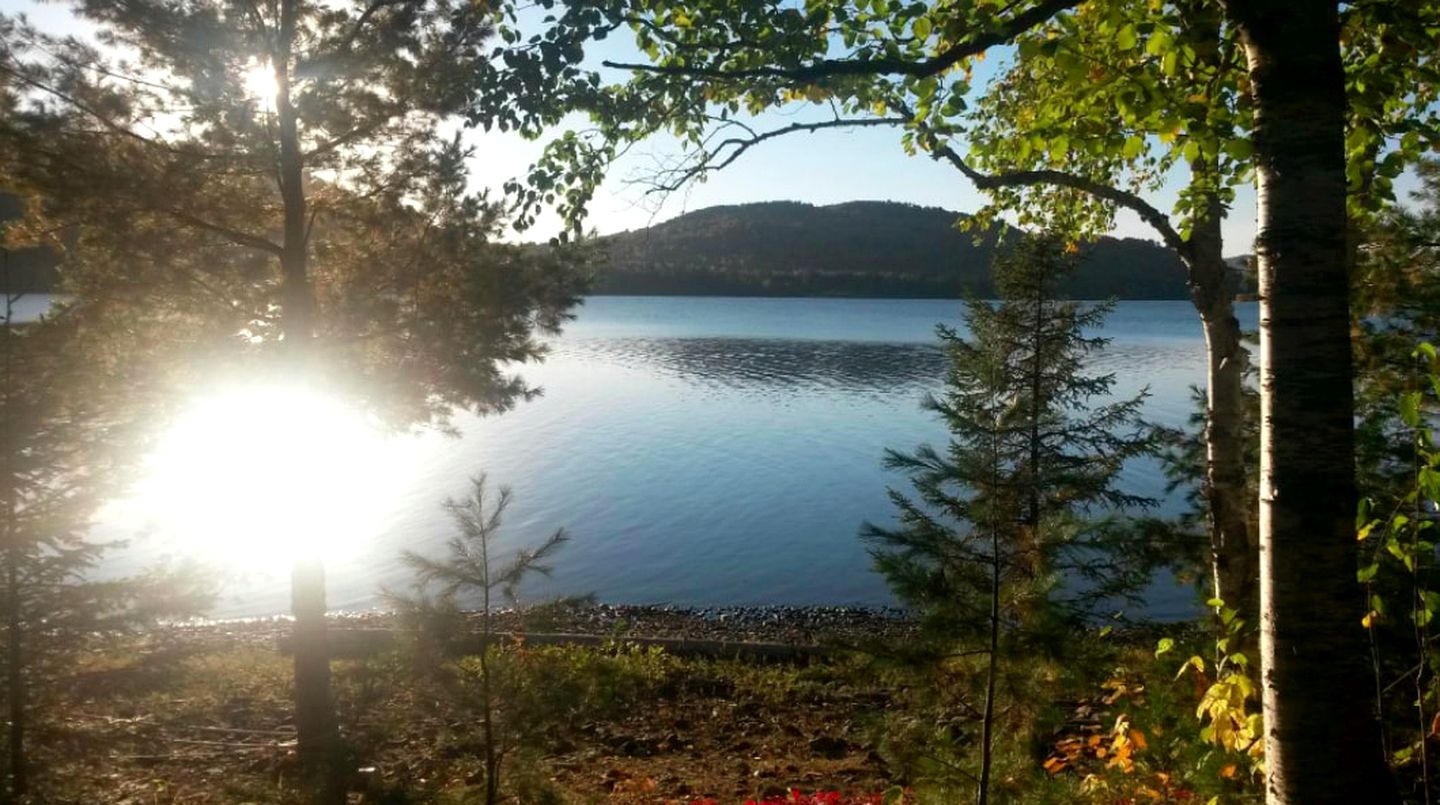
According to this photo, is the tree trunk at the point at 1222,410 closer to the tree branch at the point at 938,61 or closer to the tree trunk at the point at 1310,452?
the tree branch at the point at 938,61

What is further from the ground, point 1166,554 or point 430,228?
point 430,228

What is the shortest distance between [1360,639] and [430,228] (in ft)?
31.1

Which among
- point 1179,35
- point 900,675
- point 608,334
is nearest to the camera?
point 1179,35

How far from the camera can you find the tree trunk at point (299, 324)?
9250 mm

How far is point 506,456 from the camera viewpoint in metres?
34.2

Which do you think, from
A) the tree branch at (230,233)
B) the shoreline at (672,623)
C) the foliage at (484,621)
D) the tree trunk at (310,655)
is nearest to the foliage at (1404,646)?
the foliage at (484,621)

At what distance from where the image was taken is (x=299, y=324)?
9.70 meters

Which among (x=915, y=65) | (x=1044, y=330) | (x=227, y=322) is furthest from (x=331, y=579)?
(x=915, y=65)

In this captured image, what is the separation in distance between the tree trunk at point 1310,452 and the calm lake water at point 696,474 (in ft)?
26.0

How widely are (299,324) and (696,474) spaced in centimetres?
2229

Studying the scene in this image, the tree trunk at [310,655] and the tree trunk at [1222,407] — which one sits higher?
the tree trunk at [1222,407]

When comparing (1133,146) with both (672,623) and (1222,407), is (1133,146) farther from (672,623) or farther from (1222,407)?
(672,623)

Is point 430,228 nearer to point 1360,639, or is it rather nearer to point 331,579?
point 1360,639

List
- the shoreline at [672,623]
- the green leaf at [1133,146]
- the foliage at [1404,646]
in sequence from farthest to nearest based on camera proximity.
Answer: the shoreline at [672,623] → the green leaf at [1133,146] → the foliage at [1404,646]
